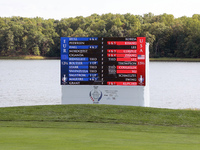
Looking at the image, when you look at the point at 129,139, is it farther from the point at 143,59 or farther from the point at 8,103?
the point at 8,103

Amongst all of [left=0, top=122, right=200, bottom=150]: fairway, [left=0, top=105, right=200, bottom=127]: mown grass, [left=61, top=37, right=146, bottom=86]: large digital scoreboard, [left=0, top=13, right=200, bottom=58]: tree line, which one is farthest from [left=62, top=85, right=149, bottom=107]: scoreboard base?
[left=0, top=13, right=200, bottom=58]: tree line

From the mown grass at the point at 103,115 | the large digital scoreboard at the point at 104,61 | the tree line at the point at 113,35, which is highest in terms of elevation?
the tree line at the point at 113,35

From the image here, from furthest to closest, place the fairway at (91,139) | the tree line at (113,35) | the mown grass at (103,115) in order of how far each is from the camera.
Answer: the tree line at (113,35)
the mown grass at (103,115)
the fairway at (91,139)

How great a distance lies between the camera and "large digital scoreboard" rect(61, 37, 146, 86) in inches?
658

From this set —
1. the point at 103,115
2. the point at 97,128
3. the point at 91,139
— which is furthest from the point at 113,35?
the point at 91,139

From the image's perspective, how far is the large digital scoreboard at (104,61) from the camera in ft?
54.8

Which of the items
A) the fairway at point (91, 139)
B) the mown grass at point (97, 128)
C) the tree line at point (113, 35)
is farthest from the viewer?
the tree line at point (113, 35)

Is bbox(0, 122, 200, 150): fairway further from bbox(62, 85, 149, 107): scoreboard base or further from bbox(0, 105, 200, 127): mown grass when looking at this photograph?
bbox(62, 85, 149, 107): scoreboard base

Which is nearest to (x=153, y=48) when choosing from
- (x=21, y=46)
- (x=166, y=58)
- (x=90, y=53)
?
(x=166, y=58)

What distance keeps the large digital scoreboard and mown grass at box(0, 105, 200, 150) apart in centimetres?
353

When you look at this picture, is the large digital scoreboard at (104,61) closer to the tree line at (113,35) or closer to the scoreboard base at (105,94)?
the scoreboard base at (105,94)

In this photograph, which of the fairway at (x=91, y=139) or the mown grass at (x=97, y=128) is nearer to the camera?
the fairway at (x=91, y=139)

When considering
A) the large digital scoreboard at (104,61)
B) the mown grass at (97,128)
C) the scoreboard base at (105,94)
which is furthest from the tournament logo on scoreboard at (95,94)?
the mown grass at (97,128)

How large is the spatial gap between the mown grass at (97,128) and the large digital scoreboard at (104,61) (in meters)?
3.53
